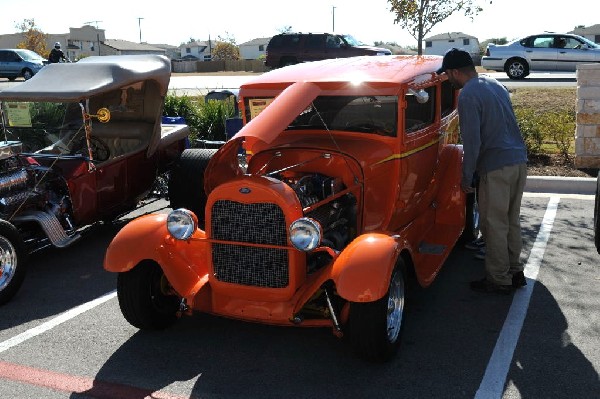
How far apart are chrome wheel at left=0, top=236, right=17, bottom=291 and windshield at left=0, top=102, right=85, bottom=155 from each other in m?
1.66

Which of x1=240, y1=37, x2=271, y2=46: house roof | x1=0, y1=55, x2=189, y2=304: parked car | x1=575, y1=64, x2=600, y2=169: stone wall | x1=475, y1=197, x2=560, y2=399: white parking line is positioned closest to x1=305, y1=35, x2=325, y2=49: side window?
x1=575, y1=64, x2=600, y2=169: stone wall

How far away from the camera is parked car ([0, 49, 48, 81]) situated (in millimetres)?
30625

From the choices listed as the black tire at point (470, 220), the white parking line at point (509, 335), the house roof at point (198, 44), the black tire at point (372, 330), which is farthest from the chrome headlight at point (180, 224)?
the house roof at point (198, 44)

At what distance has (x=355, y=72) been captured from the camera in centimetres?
498

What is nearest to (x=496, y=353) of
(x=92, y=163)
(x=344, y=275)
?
(x=344, y=275)

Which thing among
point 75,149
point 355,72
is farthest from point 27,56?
point 355,72

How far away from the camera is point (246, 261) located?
4.12 meters

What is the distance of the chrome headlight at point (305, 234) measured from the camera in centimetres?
379

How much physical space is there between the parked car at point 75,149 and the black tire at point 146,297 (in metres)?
1.41

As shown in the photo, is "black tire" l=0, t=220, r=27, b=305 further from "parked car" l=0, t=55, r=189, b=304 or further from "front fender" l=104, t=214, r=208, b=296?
"front fender" l=104, t=214, r=208, b=296

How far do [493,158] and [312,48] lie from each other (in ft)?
65.1

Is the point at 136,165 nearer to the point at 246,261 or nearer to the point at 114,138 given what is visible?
the point at 114,138

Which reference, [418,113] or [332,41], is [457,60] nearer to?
[418,113]

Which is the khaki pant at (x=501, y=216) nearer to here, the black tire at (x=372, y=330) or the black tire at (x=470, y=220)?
the black tire at (x=470, y=220)
